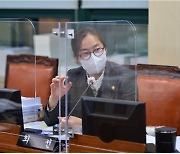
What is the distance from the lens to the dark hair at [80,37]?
5.64ft

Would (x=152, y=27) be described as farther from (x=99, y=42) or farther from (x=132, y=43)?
(x=99, y=42)

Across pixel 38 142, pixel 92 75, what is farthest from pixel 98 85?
pixel 38 142

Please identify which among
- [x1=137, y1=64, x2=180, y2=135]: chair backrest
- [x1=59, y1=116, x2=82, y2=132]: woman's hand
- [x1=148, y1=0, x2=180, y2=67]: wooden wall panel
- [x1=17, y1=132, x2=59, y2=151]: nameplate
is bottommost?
[x1=17, y1=132, x2=59, y2=151]: nameplate

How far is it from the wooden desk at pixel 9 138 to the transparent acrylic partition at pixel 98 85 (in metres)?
0.19

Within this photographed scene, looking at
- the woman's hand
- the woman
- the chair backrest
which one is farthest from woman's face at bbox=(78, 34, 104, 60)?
the chair backrest

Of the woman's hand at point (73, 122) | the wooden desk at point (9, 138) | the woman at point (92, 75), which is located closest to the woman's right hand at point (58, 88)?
the woman at point (92, 75)

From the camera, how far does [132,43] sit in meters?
2.49

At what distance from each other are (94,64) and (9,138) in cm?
49

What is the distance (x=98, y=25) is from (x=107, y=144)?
0.64m

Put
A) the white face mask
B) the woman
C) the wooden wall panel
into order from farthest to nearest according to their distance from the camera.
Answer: the wooden wall panel
the white face mask
the woman

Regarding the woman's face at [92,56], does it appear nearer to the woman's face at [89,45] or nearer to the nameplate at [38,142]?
the woman's face at [89,45]

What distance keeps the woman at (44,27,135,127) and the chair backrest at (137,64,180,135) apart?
43 cm

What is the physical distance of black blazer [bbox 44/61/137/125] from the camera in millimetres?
1654

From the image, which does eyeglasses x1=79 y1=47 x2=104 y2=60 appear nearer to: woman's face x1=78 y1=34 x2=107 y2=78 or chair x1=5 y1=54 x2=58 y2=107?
woman's face x1=78 y1=34 x2=107 y2=78
